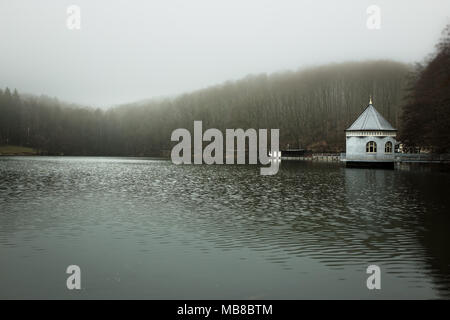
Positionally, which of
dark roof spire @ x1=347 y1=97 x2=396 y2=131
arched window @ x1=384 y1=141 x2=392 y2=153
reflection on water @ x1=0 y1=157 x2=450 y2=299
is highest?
dark roof spire @ x1=347 y1=97 x2=396 y2=131

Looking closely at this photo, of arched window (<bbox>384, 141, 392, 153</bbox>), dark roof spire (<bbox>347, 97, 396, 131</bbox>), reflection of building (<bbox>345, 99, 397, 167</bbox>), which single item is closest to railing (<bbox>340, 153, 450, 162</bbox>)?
reflection of building (<bbox>345, 99, 397, 167</bbox>)

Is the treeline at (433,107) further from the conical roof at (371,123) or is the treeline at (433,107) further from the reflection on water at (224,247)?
the reflection on water at (224,247)

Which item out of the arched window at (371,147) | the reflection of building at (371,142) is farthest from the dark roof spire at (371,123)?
the arched window at (371,147)

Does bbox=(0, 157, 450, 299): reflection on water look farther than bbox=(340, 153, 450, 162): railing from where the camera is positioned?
No

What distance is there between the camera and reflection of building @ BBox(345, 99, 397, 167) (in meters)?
66.0

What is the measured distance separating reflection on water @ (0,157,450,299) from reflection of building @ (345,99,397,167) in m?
42.3

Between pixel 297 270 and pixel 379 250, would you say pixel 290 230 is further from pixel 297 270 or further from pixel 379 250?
pixel 297 270

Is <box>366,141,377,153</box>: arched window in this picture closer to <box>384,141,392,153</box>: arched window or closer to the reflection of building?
the reflection of building

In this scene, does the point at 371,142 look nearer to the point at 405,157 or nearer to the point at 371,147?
the point at 371,147

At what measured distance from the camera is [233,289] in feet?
31.1

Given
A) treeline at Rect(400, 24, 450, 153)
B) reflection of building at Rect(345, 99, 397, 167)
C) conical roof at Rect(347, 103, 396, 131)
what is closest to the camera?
treeline at Rect(400, 24, 450, 153)
